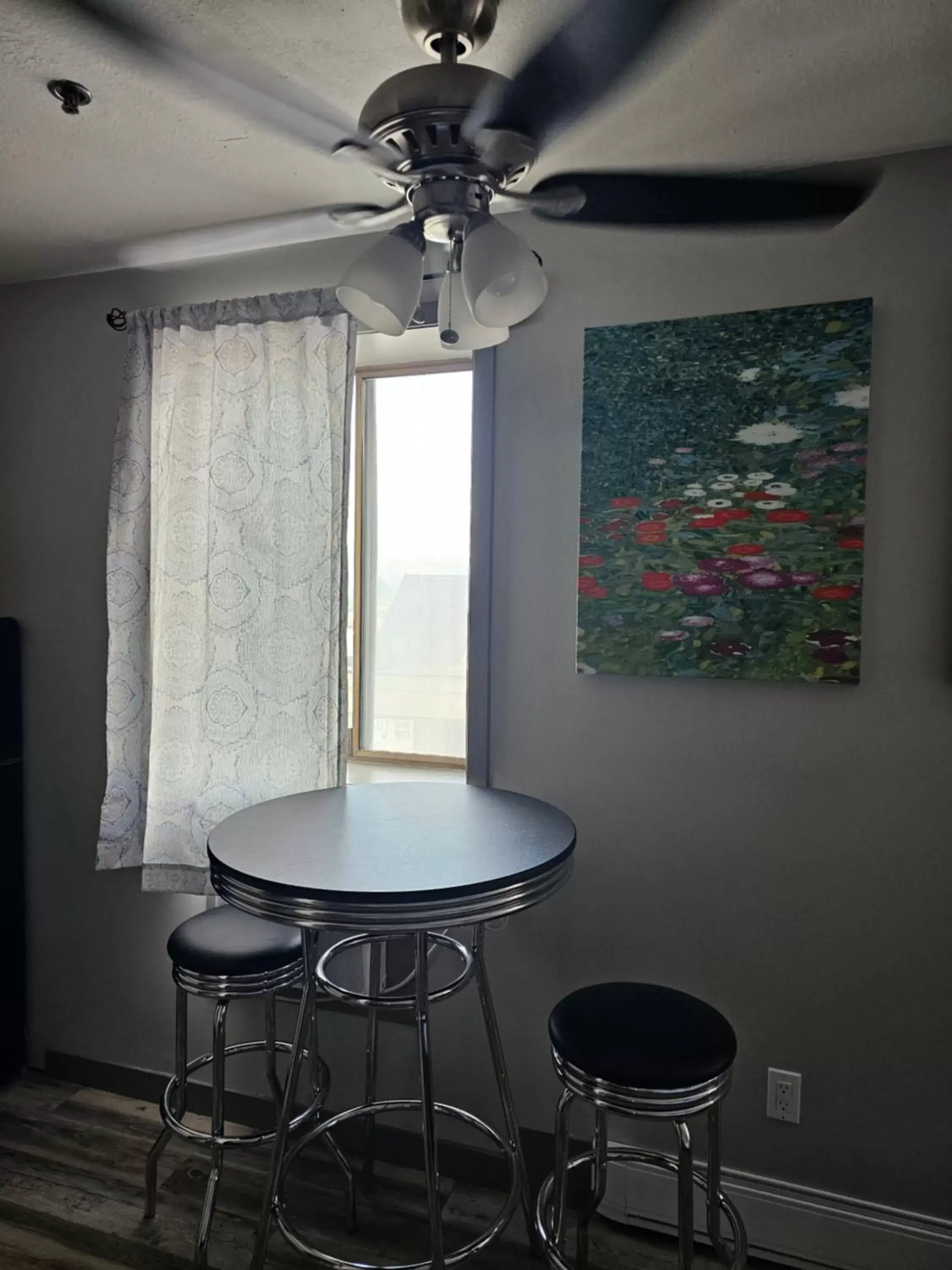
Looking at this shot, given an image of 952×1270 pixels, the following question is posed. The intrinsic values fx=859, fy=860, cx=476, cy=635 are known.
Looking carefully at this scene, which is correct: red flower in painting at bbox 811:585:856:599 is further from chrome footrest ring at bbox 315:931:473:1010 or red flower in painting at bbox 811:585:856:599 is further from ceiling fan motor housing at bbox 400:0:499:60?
ceiling fan motor housing at bbox 400:0:499:60

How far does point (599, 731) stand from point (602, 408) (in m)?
0.76

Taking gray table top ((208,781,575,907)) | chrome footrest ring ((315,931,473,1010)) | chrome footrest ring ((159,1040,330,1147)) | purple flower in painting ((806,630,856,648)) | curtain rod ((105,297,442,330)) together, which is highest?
curtain rod ((105,297,442,330))

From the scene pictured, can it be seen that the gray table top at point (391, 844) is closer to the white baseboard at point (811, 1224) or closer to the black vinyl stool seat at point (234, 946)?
the black vinyl stool seat at point (234, 946)

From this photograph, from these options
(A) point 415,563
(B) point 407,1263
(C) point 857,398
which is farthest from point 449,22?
(B) point 407,1263

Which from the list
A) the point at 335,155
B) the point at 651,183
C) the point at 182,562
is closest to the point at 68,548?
the point at 182,562

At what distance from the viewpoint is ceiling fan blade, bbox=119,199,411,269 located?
2162 millimetres

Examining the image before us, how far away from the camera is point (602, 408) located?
78.4 inches

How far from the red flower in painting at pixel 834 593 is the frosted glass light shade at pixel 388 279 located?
3.51ft

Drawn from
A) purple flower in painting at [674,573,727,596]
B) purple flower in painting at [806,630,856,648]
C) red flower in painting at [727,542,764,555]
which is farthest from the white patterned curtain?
purple flower in painting at [806,630,856,648]

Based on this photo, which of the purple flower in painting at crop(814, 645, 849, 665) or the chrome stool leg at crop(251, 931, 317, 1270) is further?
the purple flower in painting at crop(814, 645, 849, 665)

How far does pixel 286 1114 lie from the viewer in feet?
5.18

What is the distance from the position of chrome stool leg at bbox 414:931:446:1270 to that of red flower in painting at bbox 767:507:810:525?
3.67ft

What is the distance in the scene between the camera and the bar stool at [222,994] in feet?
6.08

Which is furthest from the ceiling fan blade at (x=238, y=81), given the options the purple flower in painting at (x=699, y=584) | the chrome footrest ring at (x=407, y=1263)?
the chrome footrest ring at (x=407, y=1263)
